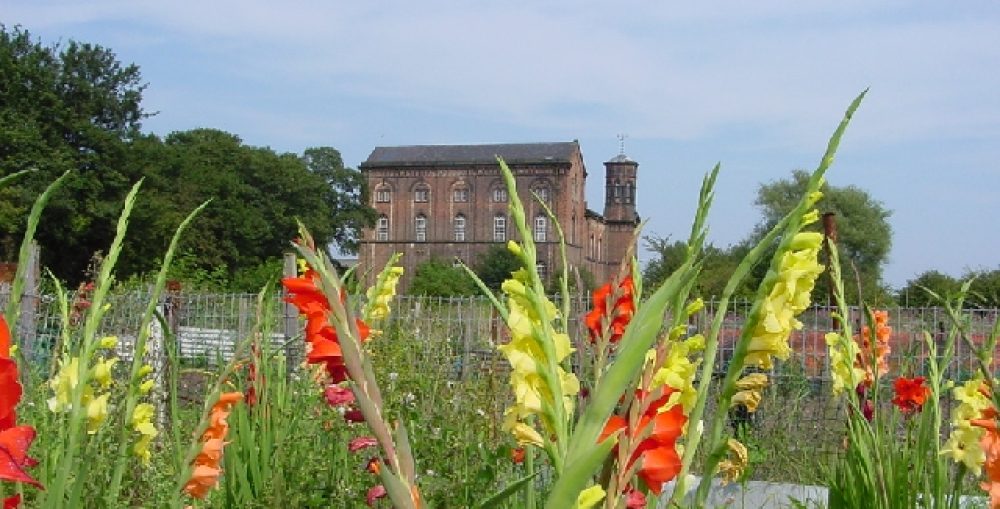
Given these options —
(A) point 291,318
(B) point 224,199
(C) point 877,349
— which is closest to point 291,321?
(A) point 291,318

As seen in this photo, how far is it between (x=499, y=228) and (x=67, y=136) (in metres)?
→ 45.5

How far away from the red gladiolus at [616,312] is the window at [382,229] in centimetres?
8210

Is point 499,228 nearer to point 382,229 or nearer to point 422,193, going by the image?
point 422,193

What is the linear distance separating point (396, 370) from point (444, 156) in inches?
3179

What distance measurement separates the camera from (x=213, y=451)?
191 cm

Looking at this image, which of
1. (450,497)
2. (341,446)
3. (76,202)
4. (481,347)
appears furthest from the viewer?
(76,202)

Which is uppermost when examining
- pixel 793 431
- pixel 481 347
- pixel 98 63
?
pixel 98 63

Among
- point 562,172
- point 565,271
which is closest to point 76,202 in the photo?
point 565,271

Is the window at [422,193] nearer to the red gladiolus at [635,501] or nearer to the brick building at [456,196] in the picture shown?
the brick building at [456,196]

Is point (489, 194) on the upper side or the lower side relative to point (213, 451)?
upper

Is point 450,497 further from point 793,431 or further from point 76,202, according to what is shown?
Result: point 76,202

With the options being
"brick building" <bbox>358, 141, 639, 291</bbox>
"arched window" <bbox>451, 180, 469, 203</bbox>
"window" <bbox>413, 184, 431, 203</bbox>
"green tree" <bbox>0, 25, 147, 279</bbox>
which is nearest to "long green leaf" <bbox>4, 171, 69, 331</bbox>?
"green tree" <bbox>0, 25, 147, 279</bbox>

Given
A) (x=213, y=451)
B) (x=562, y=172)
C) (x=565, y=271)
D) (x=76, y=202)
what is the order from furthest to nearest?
(x=562, y=172) < (x=76, y=202) < (x=213, y=451) < (x=565, y=271)

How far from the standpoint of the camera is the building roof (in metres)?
82.3
